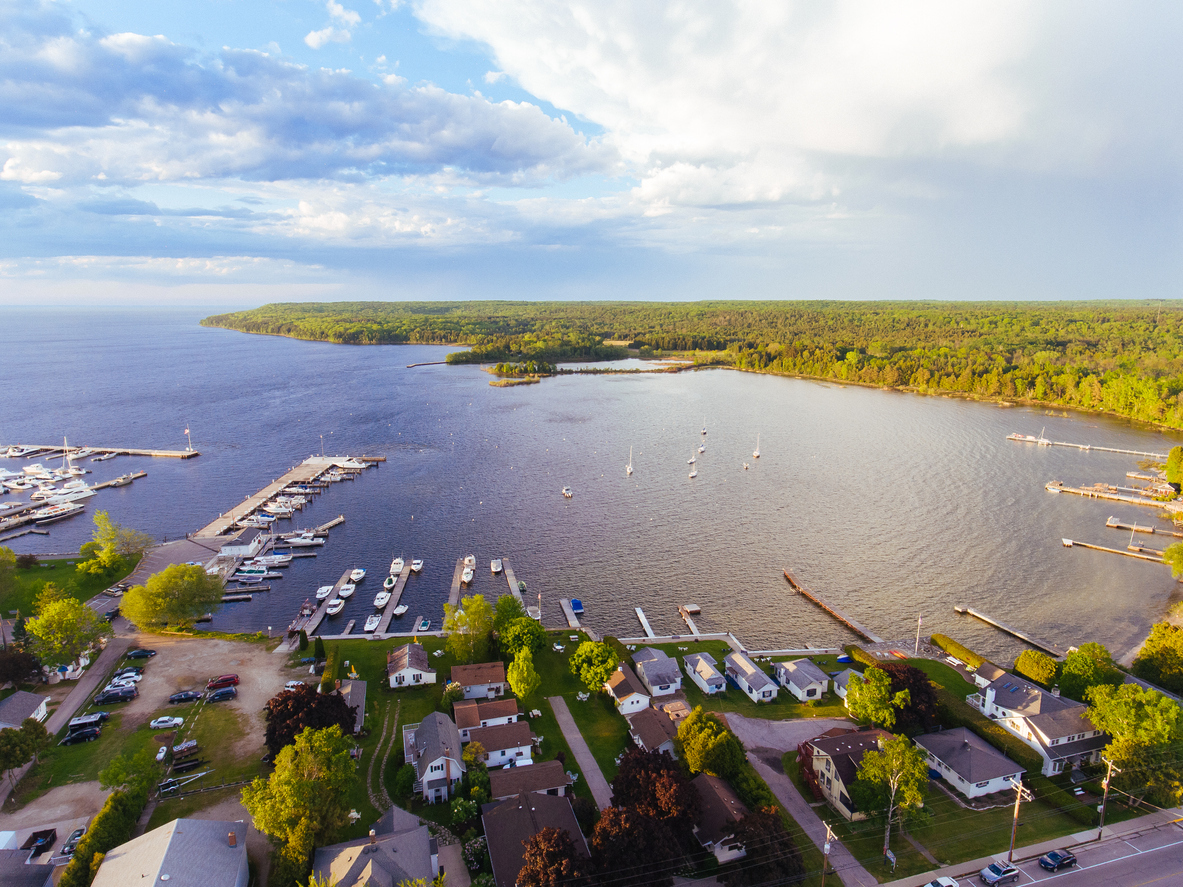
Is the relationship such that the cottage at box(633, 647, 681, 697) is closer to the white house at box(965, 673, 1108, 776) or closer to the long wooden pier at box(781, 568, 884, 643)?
the long wooden pier at box(781, 568, 884, 643)

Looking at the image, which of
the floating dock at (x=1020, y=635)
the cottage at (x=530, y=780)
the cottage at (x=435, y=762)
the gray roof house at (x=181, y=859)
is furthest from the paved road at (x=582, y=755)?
the floating dock at (x=1020, y=635)

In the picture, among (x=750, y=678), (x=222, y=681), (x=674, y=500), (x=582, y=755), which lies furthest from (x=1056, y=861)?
(x=674, y=500)

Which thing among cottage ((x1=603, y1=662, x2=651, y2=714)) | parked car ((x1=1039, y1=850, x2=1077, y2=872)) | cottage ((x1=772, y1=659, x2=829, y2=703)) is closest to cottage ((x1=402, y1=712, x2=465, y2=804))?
cottage ((x1=603, y1=662, x2=651, y2=714))

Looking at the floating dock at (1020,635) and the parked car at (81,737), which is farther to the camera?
the floating dock at (1020,635)

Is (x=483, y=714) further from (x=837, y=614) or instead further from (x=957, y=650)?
(x=957, y=650)

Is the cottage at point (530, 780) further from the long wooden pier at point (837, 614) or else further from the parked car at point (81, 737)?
the long wooden pier at point (837, 614)

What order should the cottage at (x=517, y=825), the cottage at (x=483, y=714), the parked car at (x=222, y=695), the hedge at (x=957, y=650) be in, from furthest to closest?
the hedge at (x=957, y=650), the parked car at (x=222, y=695), the cottage at (x=483, y=714), the cottage at (x=517, y=825)

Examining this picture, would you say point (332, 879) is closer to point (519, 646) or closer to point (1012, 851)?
point (519, 646)
